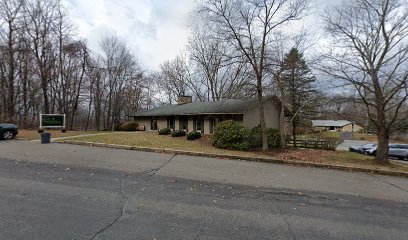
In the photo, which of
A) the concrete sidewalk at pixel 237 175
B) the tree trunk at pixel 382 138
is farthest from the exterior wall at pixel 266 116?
the concrete sidewalk at pixel 237 175

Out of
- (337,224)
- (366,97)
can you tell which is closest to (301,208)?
(337,224)

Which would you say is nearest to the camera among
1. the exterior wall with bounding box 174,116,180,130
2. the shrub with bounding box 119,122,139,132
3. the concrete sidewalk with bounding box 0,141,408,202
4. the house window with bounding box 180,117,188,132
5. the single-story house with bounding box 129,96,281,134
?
the concrete sidewalk with bounding box 0,141,408,202

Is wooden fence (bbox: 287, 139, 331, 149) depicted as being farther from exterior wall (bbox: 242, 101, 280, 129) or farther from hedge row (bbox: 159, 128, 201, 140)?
hedge row (bbox: 159, 128, 201, 140)

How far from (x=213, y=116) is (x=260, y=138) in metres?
6.86

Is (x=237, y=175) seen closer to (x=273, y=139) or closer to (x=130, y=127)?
(x=273, y=139)

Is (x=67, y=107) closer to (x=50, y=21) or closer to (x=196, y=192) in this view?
(x=50, y=21)

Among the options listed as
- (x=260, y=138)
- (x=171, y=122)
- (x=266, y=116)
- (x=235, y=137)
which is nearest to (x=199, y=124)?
(x=171, y=122)

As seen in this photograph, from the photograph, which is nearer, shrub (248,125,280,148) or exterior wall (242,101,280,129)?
shrub (248,125,280,148)

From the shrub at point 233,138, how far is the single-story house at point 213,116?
4122mm

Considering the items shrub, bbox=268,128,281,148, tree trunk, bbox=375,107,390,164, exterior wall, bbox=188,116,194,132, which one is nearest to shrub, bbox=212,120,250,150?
shrub, bbox=268,128,281,148

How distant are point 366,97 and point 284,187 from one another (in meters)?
10.3

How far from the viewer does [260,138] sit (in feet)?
60.0

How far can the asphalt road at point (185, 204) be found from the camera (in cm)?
404

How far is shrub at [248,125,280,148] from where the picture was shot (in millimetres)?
18156
